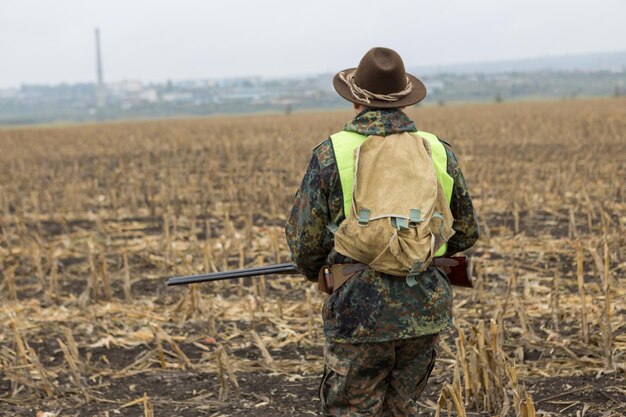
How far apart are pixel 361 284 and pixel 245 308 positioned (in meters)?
3.93

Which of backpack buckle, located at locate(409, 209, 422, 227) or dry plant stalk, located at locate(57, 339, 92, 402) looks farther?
dry plant stalk, located at locate(57, 339, 92, 402)

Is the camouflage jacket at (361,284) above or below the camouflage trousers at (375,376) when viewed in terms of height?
above

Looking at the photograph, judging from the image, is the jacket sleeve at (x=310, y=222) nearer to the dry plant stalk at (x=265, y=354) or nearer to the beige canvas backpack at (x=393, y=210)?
the beige canvas backpack at (x=393, y=210)

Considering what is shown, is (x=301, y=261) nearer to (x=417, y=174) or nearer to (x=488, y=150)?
(x=417, y=174)

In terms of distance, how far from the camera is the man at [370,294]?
3648 mm

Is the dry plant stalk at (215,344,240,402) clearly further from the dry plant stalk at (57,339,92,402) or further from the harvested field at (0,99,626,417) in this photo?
the dry plant stalk at (57,339,92,402)

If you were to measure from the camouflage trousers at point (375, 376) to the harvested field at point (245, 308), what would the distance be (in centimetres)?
18

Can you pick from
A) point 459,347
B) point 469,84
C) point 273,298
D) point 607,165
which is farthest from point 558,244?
point 469,84

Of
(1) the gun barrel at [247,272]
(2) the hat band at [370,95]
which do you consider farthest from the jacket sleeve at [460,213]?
(1) the gun barrel at [247,272]

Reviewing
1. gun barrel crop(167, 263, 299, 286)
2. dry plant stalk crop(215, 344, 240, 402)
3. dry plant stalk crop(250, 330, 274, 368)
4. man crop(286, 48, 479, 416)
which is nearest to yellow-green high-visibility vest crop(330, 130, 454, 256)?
man crop(286, 48, 479, 416)

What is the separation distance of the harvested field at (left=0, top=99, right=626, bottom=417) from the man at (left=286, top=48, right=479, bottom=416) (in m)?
0.26

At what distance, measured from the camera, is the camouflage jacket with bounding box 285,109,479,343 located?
364 cm

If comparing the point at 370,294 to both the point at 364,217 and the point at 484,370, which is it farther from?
the point at 484,370

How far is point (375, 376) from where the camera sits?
379 cm
